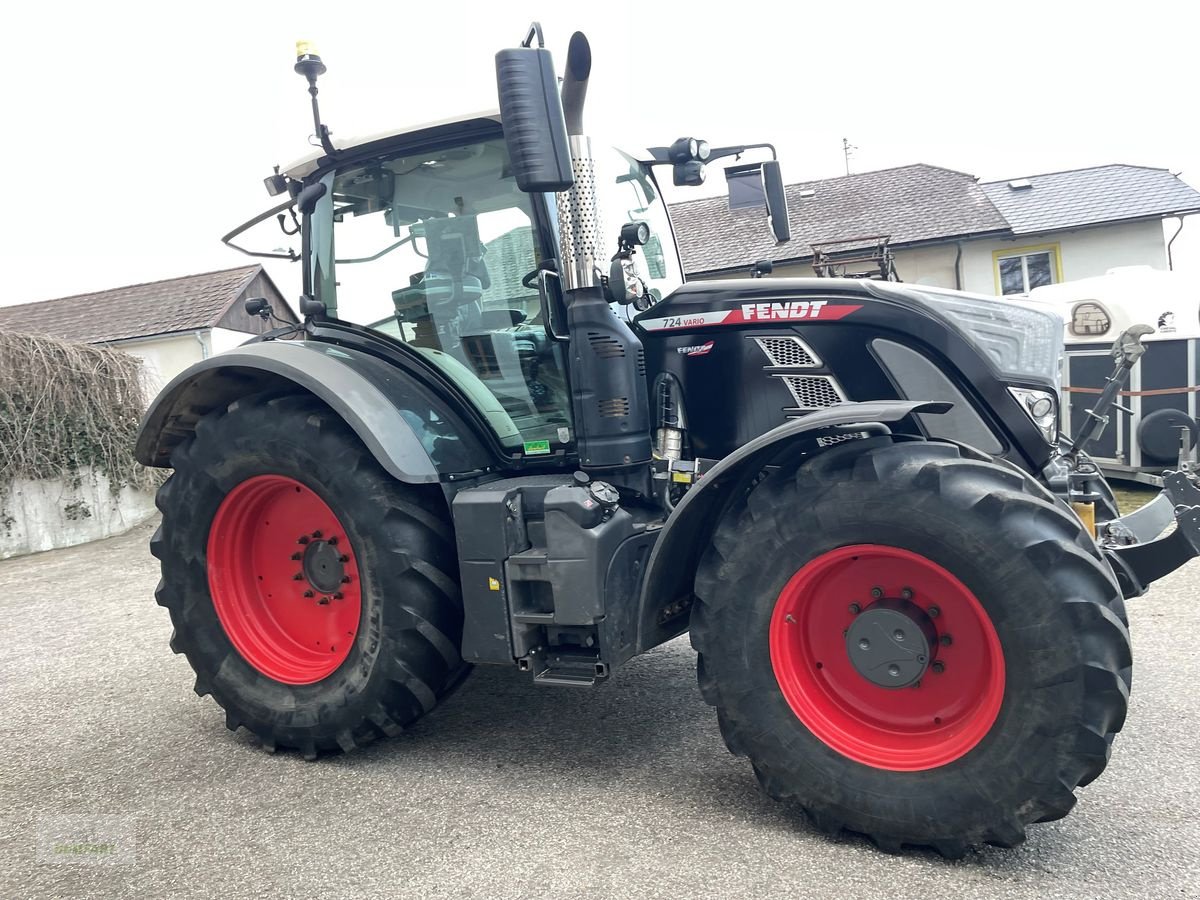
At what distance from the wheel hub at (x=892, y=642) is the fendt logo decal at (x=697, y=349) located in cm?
111

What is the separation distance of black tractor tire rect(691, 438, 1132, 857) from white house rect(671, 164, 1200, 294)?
43.8 feet

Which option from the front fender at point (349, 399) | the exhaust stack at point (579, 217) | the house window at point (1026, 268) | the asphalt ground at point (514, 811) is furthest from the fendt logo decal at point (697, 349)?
the house window at point (1026, 268)

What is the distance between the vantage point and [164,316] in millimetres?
20703

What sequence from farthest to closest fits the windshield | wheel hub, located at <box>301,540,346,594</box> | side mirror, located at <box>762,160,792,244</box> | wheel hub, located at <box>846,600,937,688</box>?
side mirror, located at <box>762,160,792,244</box> → wheel hub, located at <box>301,540,346,594</box> → the windshield → wheel hub, located at <box>846,600,937,688</box>

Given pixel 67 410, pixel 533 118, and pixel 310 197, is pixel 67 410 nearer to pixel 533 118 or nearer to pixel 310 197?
pixel 310 197

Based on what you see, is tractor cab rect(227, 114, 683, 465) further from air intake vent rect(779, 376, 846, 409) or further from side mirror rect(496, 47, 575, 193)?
air intake vent rect(779, 376, 846, 409)

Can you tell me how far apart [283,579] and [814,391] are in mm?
2331

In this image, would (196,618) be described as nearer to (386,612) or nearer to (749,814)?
(386,612)

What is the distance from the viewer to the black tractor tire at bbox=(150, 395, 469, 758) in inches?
131

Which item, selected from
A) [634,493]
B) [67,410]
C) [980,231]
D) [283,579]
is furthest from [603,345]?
[980,231]

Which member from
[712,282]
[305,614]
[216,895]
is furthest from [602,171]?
[216,895]

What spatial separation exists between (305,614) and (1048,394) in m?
2.99

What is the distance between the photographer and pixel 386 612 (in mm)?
3334

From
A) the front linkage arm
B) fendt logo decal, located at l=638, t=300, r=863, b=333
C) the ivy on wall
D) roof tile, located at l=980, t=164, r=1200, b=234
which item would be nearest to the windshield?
fendt logo decal, located at l=638, t=300, r=863, b=333
